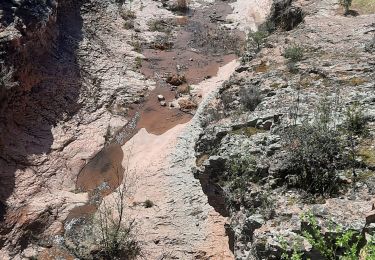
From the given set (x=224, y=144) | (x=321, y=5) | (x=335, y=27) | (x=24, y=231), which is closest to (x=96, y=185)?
(x=24, y=231)

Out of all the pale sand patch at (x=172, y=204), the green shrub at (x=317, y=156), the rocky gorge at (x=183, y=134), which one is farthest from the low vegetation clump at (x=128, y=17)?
the green shrub at (x=317, y=156)

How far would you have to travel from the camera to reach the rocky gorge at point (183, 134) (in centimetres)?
746

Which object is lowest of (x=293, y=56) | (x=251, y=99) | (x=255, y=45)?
(x=255, y=45)

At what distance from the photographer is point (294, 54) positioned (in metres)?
11.4

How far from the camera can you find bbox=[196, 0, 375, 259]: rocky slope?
670cm

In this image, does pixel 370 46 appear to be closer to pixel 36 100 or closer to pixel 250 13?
pixel 36 100

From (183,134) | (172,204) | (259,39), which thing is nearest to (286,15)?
(259,39)

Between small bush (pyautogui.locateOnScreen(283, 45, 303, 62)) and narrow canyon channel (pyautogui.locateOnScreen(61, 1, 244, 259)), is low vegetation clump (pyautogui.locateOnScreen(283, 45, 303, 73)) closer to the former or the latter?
small bush (pyautogui.locateOnScreen(283, 45, 303, 62))

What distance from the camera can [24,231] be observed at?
436 inches

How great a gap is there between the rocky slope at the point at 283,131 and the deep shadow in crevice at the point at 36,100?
5.55 m

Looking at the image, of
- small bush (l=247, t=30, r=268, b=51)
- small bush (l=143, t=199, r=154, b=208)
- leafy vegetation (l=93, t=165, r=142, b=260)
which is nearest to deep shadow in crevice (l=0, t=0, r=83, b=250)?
leafy vegetation (l=93, t=165, r=142, b=260)

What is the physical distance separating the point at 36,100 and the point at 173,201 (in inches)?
256

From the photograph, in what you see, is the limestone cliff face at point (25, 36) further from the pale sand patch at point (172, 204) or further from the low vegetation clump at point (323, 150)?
the low vegetation clump at point (323, 150)

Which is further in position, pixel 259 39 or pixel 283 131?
pixel 259 39
